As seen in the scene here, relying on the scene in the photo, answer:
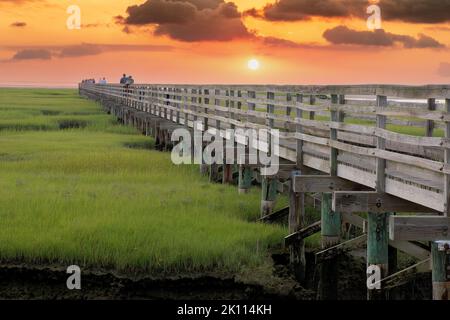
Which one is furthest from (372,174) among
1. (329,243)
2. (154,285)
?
(154,285)

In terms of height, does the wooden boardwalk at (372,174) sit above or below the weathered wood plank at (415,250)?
above

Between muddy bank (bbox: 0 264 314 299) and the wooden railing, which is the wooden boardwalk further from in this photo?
muddy bank (bbox: 0 264 314 299)

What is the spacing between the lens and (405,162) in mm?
8398

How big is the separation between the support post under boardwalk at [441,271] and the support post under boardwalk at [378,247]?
1072 millimetres

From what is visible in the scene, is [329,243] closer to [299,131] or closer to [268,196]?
[299,131]

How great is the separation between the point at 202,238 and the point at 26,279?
2713 mm

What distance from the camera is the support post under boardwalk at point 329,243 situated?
10.6 m

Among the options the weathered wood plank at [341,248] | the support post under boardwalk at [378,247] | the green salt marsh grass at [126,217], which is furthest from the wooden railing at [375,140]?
the green salt marsh grass at [126,217]

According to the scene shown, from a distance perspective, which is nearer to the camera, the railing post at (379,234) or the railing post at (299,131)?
the railing post at (379,234)

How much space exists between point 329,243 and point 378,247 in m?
2.24

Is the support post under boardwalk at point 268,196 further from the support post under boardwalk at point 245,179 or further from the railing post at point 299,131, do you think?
the support post under boardwalk at point 245,179

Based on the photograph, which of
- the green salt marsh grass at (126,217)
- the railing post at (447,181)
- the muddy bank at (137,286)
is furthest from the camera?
the green salt marsh grass at (126,217)
